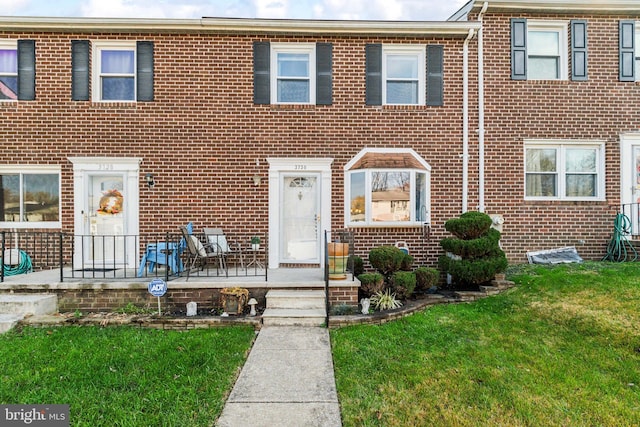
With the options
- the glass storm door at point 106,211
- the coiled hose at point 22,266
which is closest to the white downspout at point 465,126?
the glass storm door at point 106,211

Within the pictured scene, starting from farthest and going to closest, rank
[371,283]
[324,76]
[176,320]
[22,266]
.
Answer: [324,76] → [22,266] → [371,283] → [176,320]

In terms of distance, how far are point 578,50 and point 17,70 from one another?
12625 millimetres

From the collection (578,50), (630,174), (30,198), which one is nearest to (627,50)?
(578,50)

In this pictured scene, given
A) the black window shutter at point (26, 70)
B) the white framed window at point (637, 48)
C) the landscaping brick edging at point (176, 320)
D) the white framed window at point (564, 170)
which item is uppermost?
the white framed window at point (637, 48)

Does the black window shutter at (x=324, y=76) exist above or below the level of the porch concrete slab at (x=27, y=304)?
above

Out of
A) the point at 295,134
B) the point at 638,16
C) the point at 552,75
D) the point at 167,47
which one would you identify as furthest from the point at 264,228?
the point at 638,16

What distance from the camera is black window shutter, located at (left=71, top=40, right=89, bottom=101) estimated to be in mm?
8023

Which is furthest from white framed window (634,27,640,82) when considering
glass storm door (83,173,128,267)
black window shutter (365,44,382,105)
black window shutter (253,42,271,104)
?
glass storm door (83,173,128,267)

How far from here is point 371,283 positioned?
6.35m

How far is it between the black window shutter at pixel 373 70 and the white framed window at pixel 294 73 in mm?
1228

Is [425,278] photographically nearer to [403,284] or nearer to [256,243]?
[403,284]

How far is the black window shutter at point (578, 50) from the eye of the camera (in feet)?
27.5

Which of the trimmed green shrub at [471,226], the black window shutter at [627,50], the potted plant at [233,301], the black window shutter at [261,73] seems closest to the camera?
the potted plant at [233,301]

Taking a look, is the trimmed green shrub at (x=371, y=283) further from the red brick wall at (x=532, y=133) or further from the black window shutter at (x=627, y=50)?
the black window shutter at (x=627, y=50)
